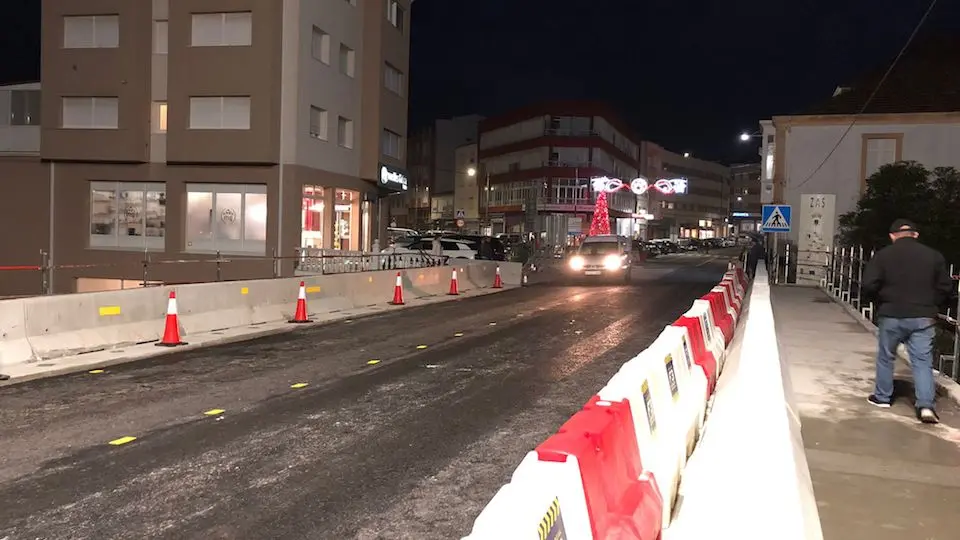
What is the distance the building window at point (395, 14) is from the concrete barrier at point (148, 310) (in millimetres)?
18422

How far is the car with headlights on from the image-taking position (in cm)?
2906

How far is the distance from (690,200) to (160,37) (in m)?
98.6

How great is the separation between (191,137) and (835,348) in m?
23.0

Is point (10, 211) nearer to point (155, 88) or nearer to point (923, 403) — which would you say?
point (155, 88)

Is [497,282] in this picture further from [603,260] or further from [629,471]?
[629,471]

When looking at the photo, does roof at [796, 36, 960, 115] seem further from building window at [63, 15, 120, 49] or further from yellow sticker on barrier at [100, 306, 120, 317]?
yellow sticker on barrier at [100, 306, 120, 317]

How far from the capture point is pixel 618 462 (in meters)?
3.78

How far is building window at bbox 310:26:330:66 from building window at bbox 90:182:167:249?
24.2ft

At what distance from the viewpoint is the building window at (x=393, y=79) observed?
3404cm

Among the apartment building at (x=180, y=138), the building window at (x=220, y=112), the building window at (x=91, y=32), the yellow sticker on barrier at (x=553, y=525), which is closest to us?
the yellow sticker on barrier at (x=553, y=525)

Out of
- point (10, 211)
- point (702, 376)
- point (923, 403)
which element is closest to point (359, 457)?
point (702, 376)

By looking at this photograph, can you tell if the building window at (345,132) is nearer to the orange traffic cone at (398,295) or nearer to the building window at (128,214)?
the building window at (128,214)

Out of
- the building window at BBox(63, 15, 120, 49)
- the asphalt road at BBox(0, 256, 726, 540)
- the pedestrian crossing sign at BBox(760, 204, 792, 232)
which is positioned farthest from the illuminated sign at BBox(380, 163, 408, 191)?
the asphalt road at BBox(0, 256, 726, 540)

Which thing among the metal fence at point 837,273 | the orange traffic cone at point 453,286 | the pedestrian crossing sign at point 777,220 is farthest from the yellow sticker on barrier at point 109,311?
the pedestrian crossing sign at point 777,220
